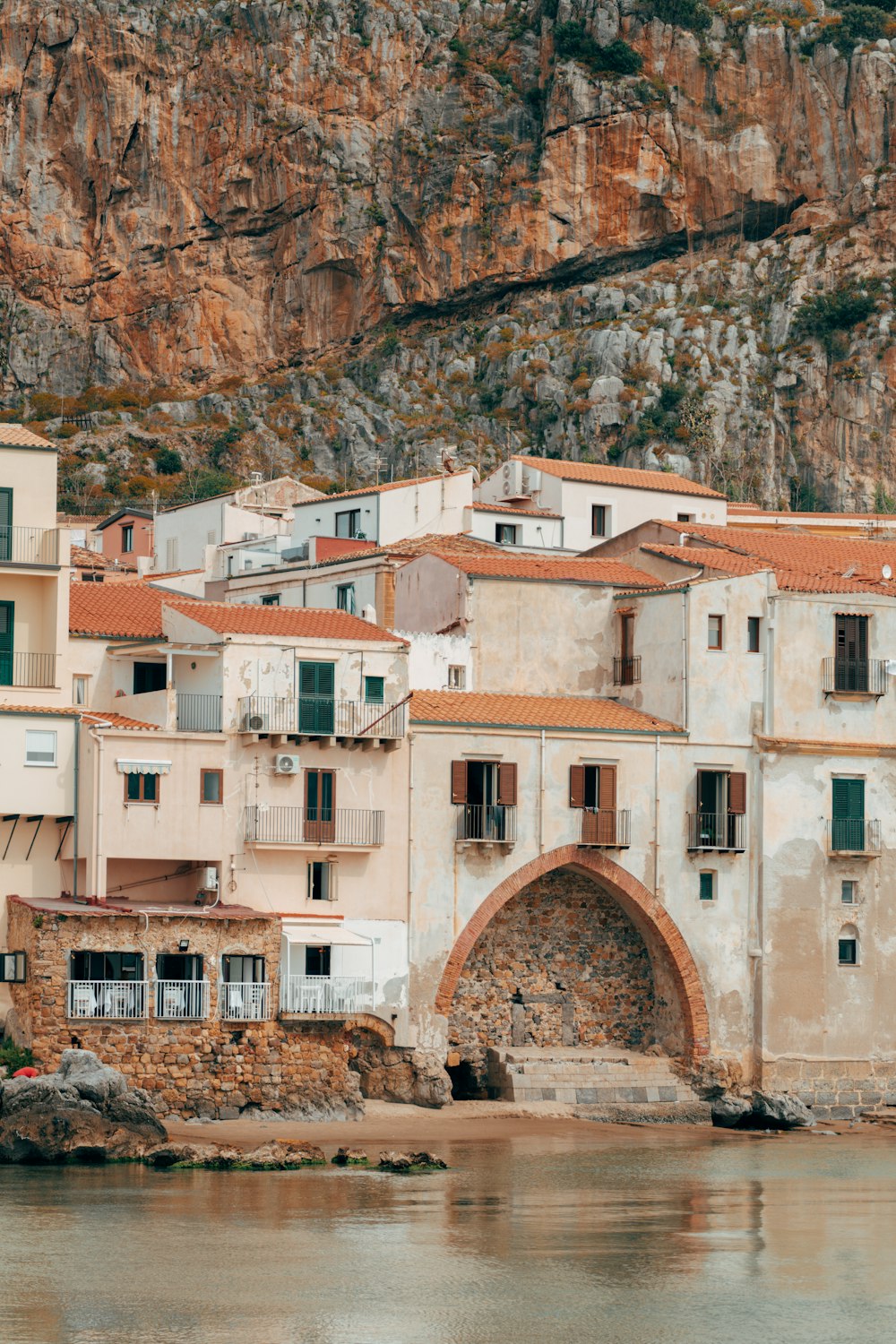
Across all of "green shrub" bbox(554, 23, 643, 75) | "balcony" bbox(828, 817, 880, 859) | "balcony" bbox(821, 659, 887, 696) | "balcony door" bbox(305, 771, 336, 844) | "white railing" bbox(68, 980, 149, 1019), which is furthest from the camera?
"green shrub" bbox(554, 23, 643, 75)

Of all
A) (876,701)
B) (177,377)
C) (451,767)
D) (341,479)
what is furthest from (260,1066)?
(177,377)

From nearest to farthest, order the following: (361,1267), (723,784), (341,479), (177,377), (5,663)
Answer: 1. (361,1267)
2. (5,663)
3. (723,784)
4. (341,479)
5. (177,377)

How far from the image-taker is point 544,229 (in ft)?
534

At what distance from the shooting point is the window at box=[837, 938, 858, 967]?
67562 mm

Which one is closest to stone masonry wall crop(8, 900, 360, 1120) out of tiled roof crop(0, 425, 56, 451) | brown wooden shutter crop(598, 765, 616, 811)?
brown wooden shutter crop(598, 765, 616, 811)

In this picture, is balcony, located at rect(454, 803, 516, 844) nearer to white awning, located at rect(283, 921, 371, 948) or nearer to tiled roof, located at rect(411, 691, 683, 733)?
tiled roof, located at rect(411, 691, 683, 733)

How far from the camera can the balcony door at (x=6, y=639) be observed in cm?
6244

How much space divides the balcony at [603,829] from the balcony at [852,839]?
18.6 ft

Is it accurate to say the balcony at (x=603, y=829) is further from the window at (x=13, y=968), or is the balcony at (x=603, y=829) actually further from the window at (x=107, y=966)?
the window at (x=13, y=968)

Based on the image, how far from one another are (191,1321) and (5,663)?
1100 inches

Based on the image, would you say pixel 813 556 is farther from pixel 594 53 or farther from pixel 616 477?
pixel 594 53

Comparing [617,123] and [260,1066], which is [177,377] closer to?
[617,123]

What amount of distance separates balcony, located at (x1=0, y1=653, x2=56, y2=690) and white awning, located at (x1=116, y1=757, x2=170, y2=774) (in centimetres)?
392

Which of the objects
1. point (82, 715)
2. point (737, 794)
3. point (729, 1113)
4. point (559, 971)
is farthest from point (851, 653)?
point (82, 715)
